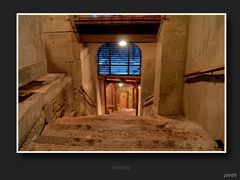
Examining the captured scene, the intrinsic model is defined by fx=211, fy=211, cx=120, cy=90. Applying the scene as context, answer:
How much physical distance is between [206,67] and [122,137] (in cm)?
168

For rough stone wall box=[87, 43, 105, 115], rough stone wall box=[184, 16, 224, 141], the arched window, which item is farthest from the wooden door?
rough stone wall box=[184, 16, 224, 141]

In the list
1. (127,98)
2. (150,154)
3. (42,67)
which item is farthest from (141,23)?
(127,98)

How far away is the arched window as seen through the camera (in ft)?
31.3

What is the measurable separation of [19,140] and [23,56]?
1.16 metres

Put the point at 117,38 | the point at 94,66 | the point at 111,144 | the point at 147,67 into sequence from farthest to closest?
the point at 94,66 < the point at 147,67 < the point at 117,38 < the point at 111,144

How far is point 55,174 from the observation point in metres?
2.40

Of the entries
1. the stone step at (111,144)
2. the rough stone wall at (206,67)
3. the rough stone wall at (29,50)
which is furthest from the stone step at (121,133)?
the rough stone wall at (29,50)

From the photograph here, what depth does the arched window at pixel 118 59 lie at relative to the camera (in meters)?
9.55

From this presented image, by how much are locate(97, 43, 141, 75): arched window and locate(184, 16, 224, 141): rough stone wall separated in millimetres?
5246

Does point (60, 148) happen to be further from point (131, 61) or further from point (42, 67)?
point (131, 61)

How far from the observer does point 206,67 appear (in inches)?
129

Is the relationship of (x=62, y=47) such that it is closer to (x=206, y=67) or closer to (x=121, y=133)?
(x=121, y=133)

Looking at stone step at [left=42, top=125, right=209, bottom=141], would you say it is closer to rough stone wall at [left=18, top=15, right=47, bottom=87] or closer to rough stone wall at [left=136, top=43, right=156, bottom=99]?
rough stone wall at [left=18, top=15, right=47, bottom=87]

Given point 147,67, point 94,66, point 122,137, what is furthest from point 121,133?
point 94,66
